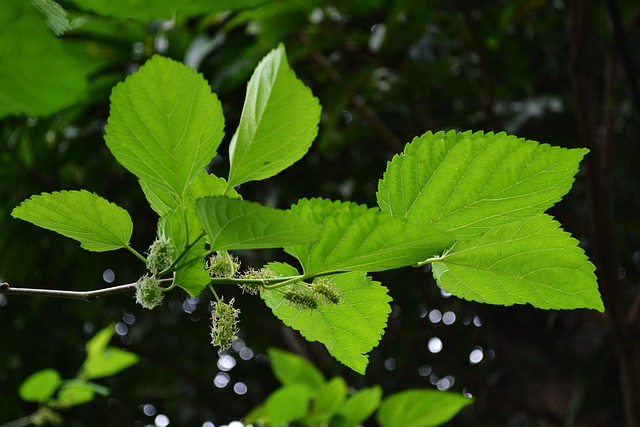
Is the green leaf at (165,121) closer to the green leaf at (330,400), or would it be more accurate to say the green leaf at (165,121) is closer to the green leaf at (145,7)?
the green leaf at (145,7)

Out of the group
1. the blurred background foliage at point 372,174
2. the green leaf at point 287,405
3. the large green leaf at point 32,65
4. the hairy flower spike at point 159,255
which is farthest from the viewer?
the blurred background foliage at point 372,174

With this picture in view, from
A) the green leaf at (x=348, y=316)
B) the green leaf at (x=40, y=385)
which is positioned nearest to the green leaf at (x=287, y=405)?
the green leaf at (x=40, y=385)

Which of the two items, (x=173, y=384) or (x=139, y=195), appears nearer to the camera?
(x=139, y=195)

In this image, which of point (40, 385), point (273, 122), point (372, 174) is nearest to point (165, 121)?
point (273, 122)

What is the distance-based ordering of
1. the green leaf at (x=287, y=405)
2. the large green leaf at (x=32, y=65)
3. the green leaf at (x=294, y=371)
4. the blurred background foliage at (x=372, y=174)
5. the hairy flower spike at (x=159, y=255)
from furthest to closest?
the blurred background foliage at (x=372, y=174)
the green leaf at (x=294, y=371)
the green leaf at (x=287, y=405)
the hairy flower spike at (x=159, y=255)
the large green leaf at (x=32, y=65)

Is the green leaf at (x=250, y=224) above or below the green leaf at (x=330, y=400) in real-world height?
above

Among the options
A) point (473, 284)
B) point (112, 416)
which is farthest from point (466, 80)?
point (112, 416)

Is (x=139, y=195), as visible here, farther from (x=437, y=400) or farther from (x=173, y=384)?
(x=173, y=384)
